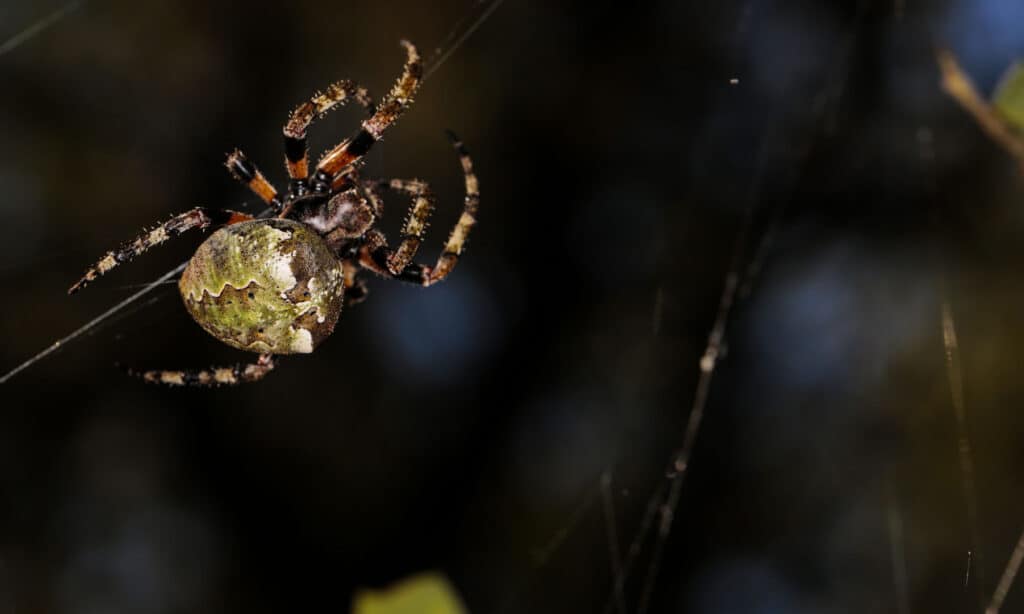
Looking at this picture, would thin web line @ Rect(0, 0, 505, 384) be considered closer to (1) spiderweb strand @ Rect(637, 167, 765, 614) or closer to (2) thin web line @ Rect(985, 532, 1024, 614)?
(1) spiderweb strand @ Rect(637, 167, 765, 614)

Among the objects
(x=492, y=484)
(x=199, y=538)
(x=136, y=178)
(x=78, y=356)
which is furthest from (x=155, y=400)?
(x=492, y=484)

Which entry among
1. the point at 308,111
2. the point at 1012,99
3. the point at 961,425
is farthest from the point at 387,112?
the point at 961,425

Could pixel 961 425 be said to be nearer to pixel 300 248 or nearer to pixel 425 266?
pixel 425 266

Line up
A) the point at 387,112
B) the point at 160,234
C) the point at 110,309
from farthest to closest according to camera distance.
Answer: the point at 110,309 < the point at 387,112 < the point at 160,234

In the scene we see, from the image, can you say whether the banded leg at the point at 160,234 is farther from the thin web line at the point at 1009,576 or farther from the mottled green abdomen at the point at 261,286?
the thin web line at the point at 1009,576

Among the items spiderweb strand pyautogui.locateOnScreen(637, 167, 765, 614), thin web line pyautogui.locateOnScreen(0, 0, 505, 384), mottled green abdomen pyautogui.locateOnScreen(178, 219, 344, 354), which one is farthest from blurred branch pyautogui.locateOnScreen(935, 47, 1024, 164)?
spiderweb strand pyautogui.locateOnScreen(637, 167, 765, 614)

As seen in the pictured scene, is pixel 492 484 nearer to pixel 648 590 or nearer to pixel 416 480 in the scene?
pixel 416 480
